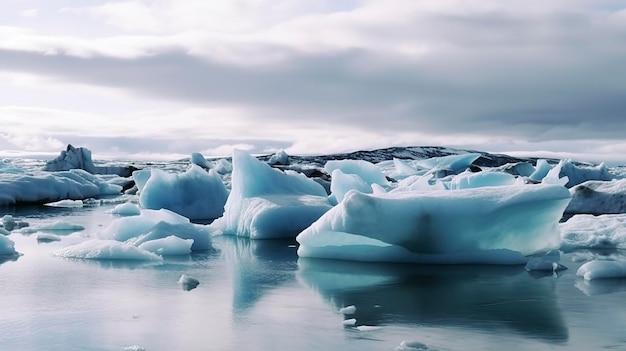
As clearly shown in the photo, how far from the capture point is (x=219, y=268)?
24.9 ft

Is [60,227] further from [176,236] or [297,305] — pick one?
[297,305]

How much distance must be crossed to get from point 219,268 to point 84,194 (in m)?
17.0

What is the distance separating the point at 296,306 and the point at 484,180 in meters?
9.59

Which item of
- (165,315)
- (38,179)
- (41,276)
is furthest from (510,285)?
(38,179)

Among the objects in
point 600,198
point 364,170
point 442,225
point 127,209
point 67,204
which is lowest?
point 67,204

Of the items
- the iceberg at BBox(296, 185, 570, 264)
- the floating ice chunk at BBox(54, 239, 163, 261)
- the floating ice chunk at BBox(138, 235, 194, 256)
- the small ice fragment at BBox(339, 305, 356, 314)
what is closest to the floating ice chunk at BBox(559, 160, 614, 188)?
the iceberg at BBox(296, 185, 570, 264)

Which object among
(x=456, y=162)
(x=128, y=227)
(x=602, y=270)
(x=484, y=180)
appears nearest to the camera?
(x=602, y=270)

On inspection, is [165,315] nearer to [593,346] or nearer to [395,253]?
[593,346]

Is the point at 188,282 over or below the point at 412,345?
below

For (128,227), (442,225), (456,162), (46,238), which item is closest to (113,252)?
(128,227)

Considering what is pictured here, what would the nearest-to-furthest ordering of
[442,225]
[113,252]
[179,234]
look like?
[442,225], [113,252], [179,234]

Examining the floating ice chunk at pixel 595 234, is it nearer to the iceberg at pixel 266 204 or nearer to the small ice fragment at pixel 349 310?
the iceberg at pixel 266 204

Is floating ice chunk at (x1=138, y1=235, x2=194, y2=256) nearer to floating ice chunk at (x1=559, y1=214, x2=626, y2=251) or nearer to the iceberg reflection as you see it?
the iceberg reflection

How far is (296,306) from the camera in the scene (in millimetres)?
A: 5410
